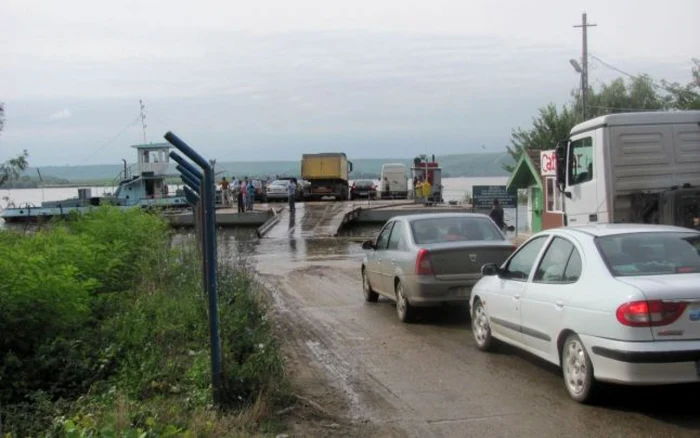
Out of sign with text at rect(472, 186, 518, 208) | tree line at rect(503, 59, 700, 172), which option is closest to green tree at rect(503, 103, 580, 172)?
tree line at rect(503, 59, 700, 172)

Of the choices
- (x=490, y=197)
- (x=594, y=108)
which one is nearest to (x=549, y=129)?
(x=594, y=108)

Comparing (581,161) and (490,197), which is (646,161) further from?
(490,197)

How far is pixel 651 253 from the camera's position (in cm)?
686

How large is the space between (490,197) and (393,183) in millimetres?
32029

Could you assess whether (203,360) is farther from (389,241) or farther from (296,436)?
(389,241)

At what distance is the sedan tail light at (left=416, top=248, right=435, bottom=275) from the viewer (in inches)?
433

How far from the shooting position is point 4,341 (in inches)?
293

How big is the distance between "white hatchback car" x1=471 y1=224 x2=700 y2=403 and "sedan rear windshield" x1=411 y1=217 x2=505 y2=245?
3110 millimetres

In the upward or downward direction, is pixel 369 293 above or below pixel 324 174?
below

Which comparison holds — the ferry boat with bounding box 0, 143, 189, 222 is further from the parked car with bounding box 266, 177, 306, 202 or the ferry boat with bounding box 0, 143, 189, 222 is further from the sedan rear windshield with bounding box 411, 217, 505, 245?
the sedan rear windshield with bounding box 411, 217, 505, 245

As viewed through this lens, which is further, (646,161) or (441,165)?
(441,165)

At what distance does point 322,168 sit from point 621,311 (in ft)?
166

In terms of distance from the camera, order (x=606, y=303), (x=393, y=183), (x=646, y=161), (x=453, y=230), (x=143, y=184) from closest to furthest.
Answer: (x=606, y=303), (x=453, y=230), (x=646, y=161), (x=143, y=184), (x=393, y=183)

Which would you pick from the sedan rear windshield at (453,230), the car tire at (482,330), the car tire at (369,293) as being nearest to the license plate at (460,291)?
the sedan rear windshield at (453,230)
